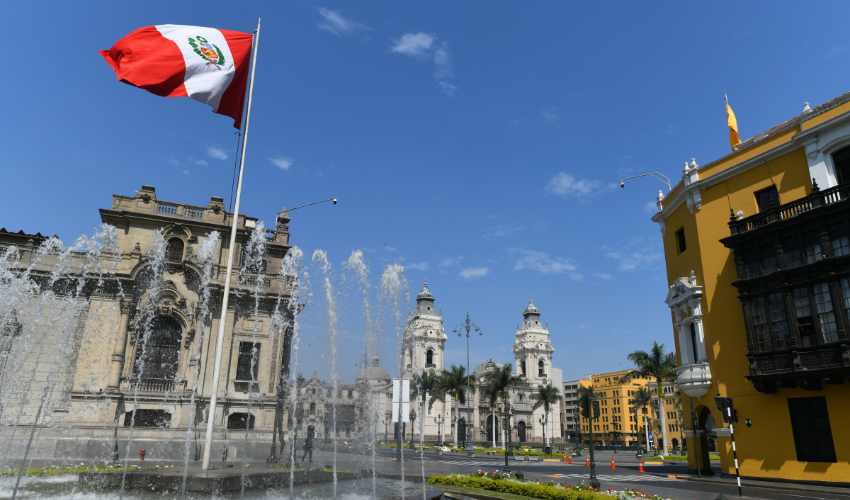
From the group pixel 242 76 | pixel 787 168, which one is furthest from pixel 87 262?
pixel 787 168

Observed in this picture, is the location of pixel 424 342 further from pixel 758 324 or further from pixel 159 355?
pixel 758 324

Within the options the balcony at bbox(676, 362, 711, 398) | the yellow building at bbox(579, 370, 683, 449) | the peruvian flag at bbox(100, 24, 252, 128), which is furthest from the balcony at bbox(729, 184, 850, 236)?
the yellow building at bbox(579, 370, 683, 449)

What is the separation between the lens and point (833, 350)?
70.0 feet

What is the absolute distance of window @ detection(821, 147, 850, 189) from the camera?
23.5 metres

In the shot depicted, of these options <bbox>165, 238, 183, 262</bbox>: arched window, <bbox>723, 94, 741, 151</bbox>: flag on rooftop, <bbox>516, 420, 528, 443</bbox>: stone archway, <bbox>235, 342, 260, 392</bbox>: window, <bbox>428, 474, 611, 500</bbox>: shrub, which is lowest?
<bbox>516, 420, 528, 443</bbox>: stone archway

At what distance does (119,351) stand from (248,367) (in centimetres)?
800

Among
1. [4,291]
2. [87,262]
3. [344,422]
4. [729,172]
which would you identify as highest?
[729,172]

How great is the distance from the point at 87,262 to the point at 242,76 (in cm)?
2667

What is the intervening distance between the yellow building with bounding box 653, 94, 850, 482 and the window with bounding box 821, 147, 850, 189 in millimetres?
44

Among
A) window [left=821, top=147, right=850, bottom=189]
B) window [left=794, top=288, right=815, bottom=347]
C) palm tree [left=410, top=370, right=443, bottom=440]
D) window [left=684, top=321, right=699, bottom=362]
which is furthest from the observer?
palm tree [left=410, top=370, right=443, bottom=440]

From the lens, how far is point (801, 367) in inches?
870

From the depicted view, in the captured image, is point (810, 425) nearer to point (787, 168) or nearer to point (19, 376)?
point (787, 168)

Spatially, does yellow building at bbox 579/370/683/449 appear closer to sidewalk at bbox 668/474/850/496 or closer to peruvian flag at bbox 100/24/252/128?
sidewalk at bbox 668/474/850/496

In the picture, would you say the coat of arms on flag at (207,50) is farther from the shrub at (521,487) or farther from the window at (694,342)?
the window at (694,342)
